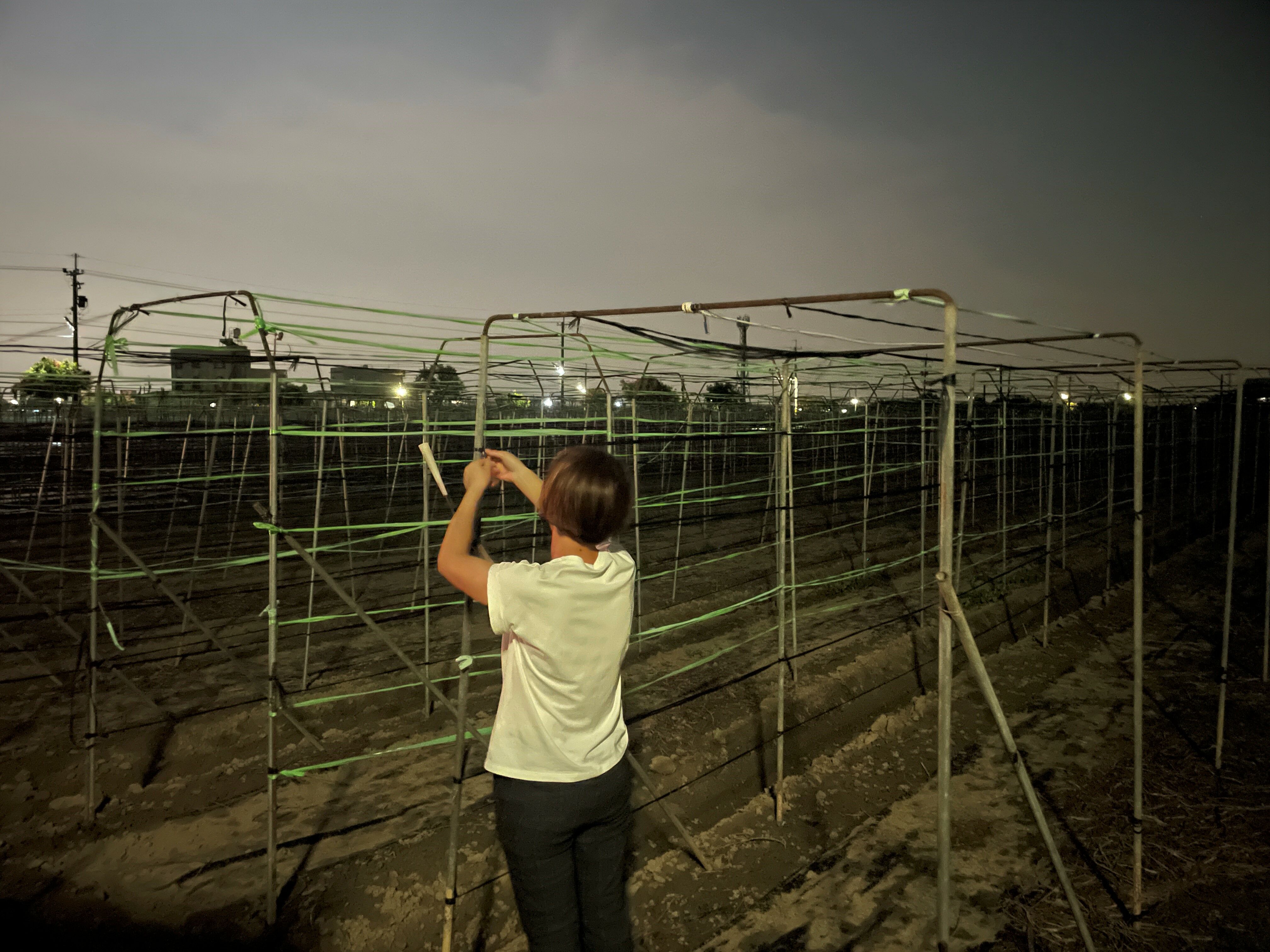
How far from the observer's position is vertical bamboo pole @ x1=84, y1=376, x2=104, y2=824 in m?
3.12

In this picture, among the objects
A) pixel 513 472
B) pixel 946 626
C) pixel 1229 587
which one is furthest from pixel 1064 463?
pixel 513 472

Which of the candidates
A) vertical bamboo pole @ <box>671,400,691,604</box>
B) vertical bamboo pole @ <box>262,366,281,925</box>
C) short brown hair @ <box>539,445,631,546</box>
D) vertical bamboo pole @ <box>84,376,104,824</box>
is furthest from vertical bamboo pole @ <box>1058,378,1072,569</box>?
vertical bamboo pole @ <box>84,376,104,824</box>

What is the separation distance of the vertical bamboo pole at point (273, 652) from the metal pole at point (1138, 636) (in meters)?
3.35

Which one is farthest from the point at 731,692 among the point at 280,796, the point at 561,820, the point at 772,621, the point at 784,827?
the point at 561,820

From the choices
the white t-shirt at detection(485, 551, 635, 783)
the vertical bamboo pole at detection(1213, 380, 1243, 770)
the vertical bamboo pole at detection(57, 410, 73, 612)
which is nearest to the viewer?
the white t-shirt at detection(485, 551, 635, 783)

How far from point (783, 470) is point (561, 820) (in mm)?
2258

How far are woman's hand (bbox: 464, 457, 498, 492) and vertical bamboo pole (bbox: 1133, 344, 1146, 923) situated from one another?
2.54m

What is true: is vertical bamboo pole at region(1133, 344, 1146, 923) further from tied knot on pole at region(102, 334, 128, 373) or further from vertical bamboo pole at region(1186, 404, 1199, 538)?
vertical bamboo pole at region(1186, 404, 1199, 538)

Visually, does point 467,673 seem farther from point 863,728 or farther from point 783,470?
point 863,728

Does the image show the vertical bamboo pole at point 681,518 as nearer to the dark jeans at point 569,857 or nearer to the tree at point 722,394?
the tree at point 722,394

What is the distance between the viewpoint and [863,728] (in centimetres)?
481

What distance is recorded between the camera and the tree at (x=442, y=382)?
2963 mm

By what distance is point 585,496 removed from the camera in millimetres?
1544

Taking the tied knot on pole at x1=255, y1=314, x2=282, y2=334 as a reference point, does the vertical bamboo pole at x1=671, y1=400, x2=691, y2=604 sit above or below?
below
